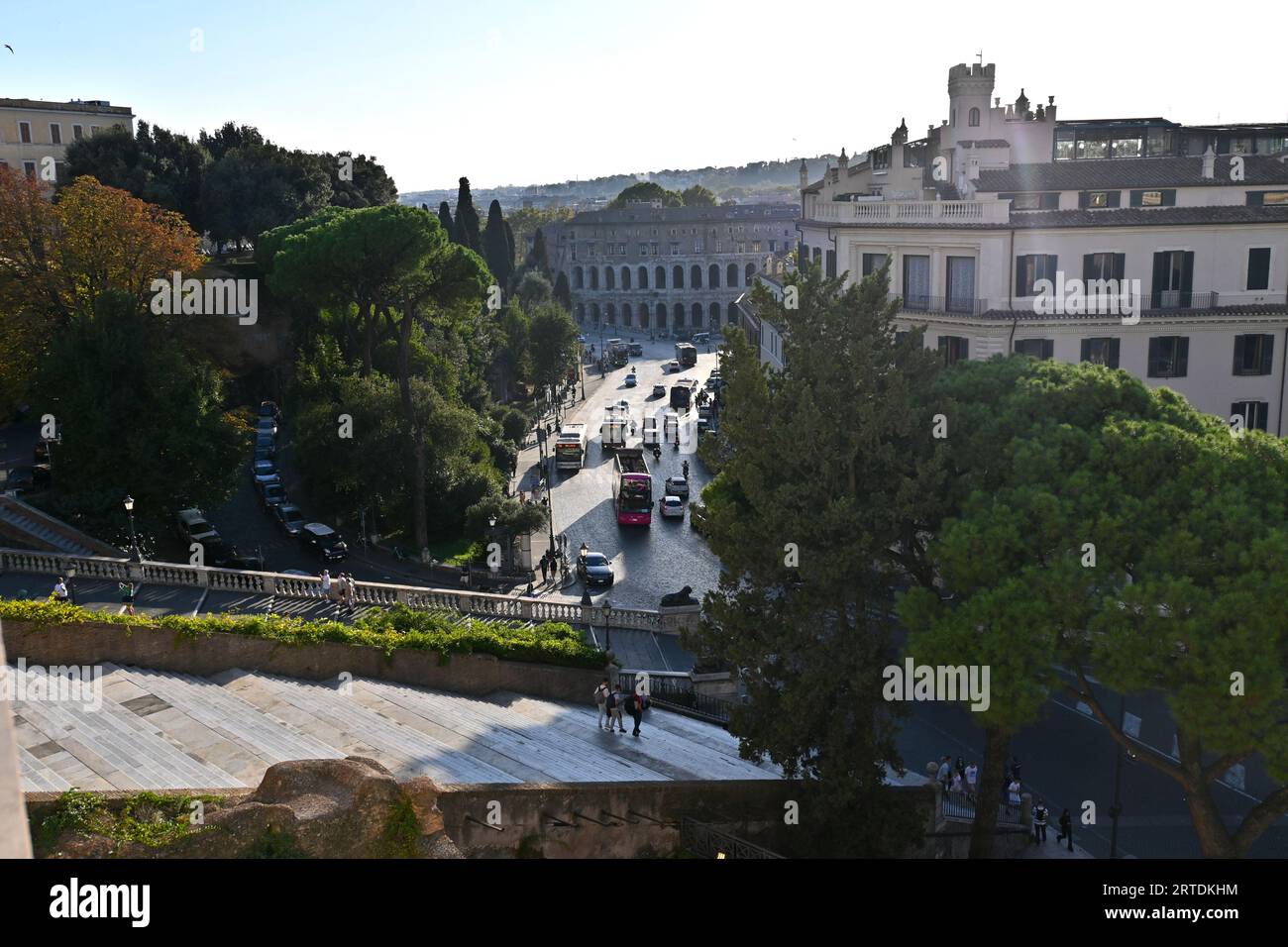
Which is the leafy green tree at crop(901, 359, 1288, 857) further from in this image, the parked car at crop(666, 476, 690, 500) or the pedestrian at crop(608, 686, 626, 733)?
the parked car at crop(666, 476, 690, 500)

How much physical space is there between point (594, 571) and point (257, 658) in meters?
17.6

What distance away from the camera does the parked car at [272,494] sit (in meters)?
45.7

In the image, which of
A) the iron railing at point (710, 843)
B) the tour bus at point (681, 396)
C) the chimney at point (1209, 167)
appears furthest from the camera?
the tour bus at point (681, 396)

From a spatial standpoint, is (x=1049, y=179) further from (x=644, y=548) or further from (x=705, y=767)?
(x=705, y=767)

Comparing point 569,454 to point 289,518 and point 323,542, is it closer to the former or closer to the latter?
point 289,518

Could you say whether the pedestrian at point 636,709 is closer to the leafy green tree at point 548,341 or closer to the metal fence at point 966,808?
the metal fence at point 966,808

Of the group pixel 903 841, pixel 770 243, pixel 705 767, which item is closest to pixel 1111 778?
pixel 903 841

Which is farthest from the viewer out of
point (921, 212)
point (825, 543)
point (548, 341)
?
point (548, 341)

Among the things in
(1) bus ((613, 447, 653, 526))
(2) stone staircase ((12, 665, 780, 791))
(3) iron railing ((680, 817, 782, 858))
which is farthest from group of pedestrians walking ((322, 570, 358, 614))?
(1) bus ((613, 447, 653, 526))

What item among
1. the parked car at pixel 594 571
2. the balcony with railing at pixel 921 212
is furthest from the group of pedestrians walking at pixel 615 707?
the balcony with railing at pixel 921 212

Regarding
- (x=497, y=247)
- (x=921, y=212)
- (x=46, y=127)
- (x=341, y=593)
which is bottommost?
(x=341, y=593)

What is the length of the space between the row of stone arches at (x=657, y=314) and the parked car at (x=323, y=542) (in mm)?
103220

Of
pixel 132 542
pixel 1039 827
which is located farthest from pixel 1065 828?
pixel 132 542

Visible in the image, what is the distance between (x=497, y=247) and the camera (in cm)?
10469
